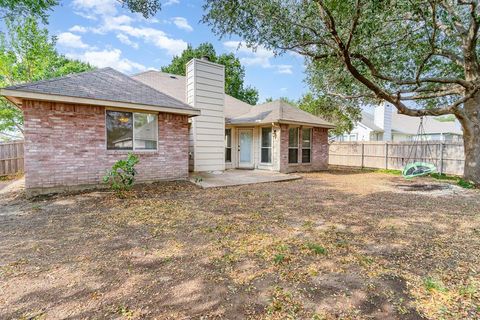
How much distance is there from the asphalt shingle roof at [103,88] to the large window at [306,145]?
6739 millimetres

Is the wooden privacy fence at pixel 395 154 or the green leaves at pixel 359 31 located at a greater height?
the green leaves at pixel 359 31

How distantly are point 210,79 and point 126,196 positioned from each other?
231 inches

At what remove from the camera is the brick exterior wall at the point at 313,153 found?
1156 centimetres

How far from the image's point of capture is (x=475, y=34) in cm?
729

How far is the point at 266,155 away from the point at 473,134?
306 inches

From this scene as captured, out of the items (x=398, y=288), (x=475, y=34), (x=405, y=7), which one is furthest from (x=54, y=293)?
(x=475, y=34)

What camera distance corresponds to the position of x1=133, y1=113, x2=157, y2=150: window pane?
→ 25.5 ft

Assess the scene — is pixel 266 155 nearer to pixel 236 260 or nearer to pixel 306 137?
pixel 306 137

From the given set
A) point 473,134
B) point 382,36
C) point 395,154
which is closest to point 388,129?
point 395,154

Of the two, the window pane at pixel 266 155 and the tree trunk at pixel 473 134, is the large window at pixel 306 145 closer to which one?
the window pane at pixel 266 155

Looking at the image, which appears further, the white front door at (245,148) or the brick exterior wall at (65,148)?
the white front door at (245,148)

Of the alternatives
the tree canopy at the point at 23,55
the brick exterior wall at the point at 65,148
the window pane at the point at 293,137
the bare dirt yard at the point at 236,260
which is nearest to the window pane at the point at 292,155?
the window pane at the point at 293,137

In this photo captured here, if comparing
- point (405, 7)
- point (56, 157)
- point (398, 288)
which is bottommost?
point (398, 288)

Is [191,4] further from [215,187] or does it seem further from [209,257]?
[209,257]
